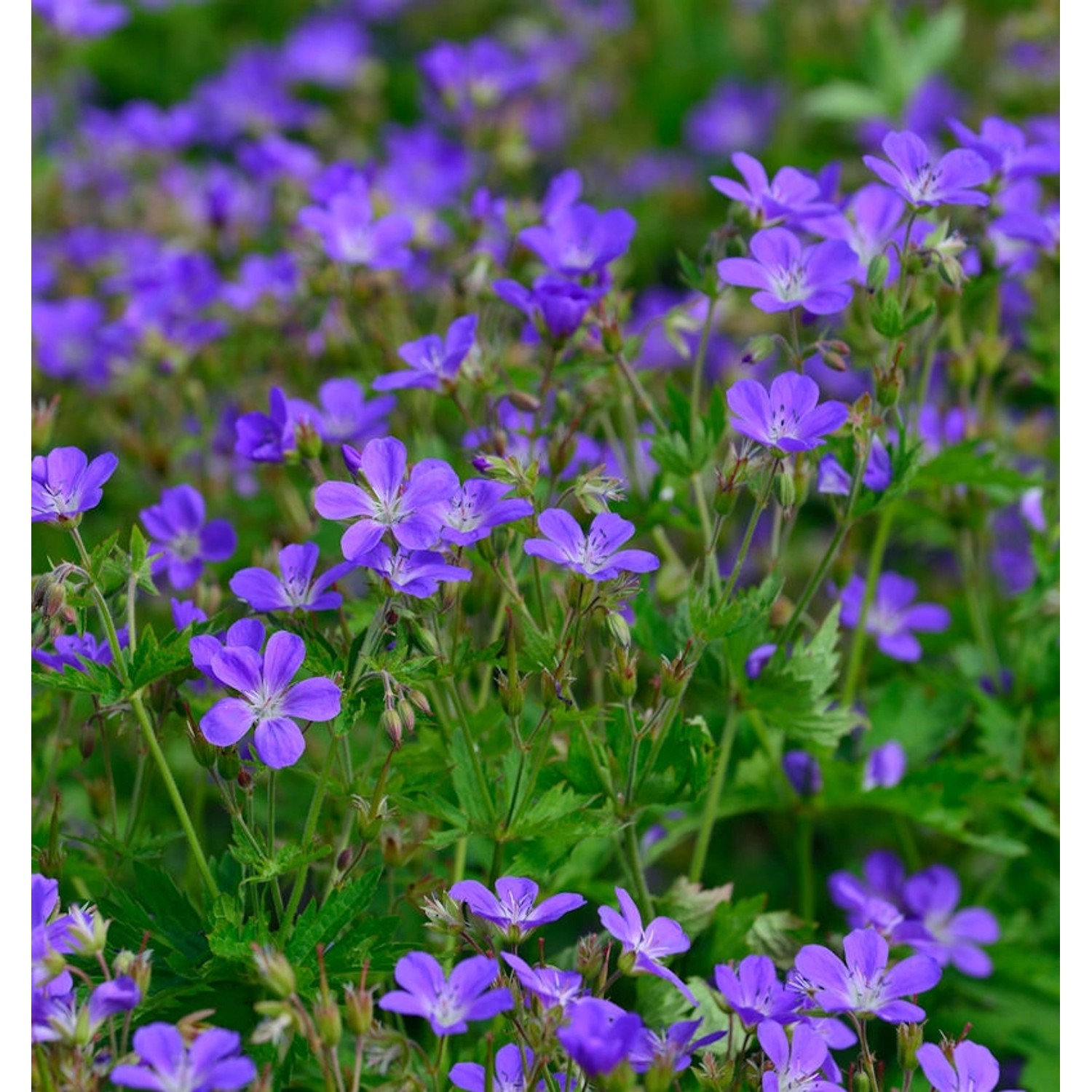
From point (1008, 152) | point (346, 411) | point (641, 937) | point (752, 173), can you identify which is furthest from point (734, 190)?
point (641, 937)

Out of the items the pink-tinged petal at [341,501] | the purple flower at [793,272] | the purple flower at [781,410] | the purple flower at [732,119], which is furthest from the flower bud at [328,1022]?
the purple flower at [732,119]

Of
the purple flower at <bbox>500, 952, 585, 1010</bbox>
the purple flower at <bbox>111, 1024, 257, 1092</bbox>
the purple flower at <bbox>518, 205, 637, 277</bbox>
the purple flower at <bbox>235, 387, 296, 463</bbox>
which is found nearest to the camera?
the purple flower at <bbox>111, 1024, 257, 1092</bbox>

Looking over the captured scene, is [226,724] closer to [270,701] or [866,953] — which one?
[270,701]

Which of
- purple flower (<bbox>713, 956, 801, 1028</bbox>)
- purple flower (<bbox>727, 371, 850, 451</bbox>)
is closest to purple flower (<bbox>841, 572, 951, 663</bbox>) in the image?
purple flower (<bbox>727, 371, 850, 451</bbox>)

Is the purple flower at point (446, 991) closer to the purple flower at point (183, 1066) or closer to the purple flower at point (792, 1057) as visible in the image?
the purple flower at point (183, 1066)

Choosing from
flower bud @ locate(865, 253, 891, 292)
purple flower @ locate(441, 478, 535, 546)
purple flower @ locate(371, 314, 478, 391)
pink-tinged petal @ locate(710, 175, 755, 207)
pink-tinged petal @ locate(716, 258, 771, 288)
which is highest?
pink-tinged petal @ locate(710, 175, 755, 207)

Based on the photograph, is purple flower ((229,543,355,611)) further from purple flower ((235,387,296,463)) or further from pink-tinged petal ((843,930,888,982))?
pink-tinged petal ((843,930,888,982))
